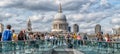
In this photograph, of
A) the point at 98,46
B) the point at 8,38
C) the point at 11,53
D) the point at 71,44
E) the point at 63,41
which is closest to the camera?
the point at 11,53

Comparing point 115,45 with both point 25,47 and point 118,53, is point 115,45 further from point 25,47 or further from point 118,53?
point 25,47

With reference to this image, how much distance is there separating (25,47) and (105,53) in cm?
498

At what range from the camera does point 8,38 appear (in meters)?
21.9

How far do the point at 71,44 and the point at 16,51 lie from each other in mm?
21448

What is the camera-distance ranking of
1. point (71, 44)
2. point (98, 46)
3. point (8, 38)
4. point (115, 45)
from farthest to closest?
point (71, 44)
point (98, 46)
point (115, 45)
point (8, 38)

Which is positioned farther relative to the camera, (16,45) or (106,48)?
(106,48)

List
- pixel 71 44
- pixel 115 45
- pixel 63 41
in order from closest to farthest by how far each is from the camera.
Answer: pixel 115 45 → pixel 71 44 → pixel 63 41

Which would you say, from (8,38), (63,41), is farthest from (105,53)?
(63,41)

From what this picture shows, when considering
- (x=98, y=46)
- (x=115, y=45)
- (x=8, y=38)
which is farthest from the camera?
(x=98, y=46)

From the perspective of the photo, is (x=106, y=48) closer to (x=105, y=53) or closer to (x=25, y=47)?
(x=105, y=53)

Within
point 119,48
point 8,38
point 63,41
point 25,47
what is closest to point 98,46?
point 119,48

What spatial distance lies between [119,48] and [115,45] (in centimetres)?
63

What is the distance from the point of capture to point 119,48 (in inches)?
904

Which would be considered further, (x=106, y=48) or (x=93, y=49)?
(x=93, y=49)
